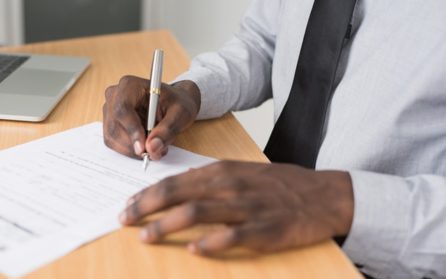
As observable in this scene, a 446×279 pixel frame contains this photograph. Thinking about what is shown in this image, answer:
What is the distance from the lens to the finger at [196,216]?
55 centimetres

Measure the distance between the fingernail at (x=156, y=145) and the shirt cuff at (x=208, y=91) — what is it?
0.63 ft

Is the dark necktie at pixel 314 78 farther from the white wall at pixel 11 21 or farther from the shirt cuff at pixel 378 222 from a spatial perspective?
the white wall at pixel 11 21

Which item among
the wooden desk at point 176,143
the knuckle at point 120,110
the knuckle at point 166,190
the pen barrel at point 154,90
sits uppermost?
the pen barrel at point 154,90

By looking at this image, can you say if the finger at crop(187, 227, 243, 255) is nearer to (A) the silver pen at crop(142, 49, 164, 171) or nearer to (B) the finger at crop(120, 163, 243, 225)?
(B) the finger at crop(120, 163, 243, 225)

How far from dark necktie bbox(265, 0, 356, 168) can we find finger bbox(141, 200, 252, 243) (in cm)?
36

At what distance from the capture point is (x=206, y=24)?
90.4 inches

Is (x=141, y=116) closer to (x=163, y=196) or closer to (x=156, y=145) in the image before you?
(x=156, y=145)

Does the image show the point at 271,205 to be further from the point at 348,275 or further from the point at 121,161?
the point at 121,161

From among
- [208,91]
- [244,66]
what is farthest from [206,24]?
[208,91]

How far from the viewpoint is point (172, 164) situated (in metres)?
0.74

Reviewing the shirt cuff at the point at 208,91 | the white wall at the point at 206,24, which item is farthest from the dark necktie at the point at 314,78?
the white wall at the point at 206,24

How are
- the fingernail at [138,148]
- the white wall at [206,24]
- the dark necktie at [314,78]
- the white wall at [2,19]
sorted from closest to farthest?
the fingernail at [138,148] → the dark necktie at [314,78] → the white wall at [206,24] → the white wall at [2,19]

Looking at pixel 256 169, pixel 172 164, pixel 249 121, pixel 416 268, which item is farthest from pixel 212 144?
pixel 249 121

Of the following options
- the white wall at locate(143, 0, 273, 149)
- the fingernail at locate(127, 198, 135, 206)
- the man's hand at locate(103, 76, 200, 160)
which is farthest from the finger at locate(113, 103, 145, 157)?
the white wall at locate(143, 0, 273, 149)
